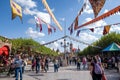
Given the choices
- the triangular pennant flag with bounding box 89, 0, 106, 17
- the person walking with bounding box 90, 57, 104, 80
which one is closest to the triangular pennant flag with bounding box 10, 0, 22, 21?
the triangular pennant flag with bounding box 89, 0, 106, 17

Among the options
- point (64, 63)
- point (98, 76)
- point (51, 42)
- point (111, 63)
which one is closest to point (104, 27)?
point (111, 63)

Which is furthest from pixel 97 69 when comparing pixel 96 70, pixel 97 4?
pixel 97 4

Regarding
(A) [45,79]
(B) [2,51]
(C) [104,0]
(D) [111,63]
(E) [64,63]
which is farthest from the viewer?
(E) [64,63]

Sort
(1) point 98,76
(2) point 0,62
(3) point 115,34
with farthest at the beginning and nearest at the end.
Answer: (3) point 115,34
(2) point 0,62
(1) point 98,76

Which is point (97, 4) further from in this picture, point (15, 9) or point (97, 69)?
point (15, 9)

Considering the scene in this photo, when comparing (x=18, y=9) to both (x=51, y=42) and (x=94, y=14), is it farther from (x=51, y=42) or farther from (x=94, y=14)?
(x=51, y=42)

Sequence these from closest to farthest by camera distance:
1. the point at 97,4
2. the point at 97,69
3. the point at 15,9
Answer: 1. the point at 97,69
2. the point at 97,4
3. the point at 15,9

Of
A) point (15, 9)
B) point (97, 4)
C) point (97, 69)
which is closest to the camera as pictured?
point (97, 69)

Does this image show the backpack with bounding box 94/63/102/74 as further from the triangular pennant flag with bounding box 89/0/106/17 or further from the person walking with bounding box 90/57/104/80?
the triangular pennant flag with bounding box 89/0/106/17

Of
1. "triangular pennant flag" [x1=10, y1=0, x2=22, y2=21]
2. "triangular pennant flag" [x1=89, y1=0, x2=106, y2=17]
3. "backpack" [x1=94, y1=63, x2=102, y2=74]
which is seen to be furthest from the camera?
"triangular pennant flag" [x1=10, y1=0, x2=22, y2=21]

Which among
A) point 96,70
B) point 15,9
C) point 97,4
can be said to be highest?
point 15,9

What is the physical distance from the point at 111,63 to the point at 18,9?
15.9 m

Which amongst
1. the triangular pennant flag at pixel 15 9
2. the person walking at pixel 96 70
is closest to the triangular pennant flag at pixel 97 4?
the person walking at pixel 96 70

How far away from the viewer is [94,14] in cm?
1538
